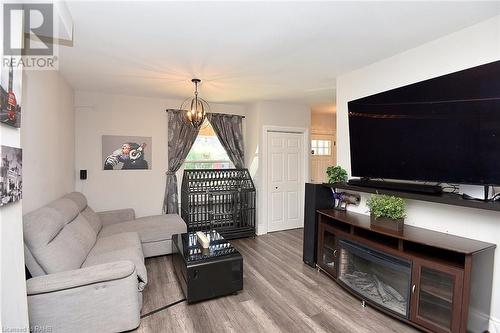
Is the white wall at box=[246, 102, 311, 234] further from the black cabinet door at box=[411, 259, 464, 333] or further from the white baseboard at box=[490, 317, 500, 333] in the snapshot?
the white baseboard at box=[490, 317, 500, 333]

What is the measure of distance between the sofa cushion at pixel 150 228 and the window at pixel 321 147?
3.79 metres

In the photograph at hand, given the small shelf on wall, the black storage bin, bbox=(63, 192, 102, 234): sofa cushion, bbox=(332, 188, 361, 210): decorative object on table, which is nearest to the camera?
the small shelf on wall

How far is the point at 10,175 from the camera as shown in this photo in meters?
1.54

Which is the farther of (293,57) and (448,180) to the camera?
(293,57)

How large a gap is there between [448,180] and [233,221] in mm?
3422

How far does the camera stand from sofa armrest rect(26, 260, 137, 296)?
1.87m

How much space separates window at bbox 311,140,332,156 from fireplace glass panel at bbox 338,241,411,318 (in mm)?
3747

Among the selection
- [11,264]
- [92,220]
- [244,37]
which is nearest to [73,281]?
[11,264]

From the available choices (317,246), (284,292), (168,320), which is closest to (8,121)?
(168,320)

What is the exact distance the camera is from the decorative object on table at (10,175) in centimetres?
143

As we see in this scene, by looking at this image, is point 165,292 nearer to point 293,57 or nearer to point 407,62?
point 293,57

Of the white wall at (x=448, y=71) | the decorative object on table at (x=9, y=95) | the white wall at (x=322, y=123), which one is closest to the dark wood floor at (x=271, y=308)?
the white wall at (x=448, y=71)

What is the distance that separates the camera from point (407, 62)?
2611 mm

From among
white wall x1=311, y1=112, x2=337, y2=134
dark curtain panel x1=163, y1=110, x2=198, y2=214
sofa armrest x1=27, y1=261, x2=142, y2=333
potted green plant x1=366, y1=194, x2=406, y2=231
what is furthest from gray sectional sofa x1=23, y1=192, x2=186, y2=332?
white wall x1=311, y1=112, x2=337, y2=134
